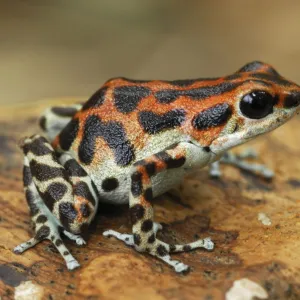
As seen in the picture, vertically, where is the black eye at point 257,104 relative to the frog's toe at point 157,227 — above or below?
above

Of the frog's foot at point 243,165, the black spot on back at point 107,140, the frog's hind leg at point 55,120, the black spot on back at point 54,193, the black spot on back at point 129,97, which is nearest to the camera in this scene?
the black spot on back at point 54,193

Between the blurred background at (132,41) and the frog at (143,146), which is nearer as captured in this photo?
the frog at (143,146)

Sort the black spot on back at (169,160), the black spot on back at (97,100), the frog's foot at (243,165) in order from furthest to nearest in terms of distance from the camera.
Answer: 1. the frog's foot at (243,165)
2. the black spot on back at (97,100)
3. the black spot on back at (169,160)

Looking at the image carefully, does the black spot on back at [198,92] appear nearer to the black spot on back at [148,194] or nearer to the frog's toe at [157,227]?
the black spot on back at [148,194]

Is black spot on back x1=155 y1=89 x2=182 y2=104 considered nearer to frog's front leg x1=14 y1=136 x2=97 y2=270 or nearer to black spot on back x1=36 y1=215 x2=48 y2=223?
frog's front leg x1=14 y1=136 x2=97 y2=270

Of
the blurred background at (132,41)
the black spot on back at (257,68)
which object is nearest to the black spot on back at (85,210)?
the black spot on back at (257,68)

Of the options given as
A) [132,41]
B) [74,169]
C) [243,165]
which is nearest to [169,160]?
[74,169]

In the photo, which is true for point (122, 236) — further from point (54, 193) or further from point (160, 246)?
point (54, 193)

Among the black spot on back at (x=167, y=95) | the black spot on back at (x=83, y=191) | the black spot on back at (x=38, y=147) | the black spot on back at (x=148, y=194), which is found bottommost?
the black spot on back at (x=83, y=191)
